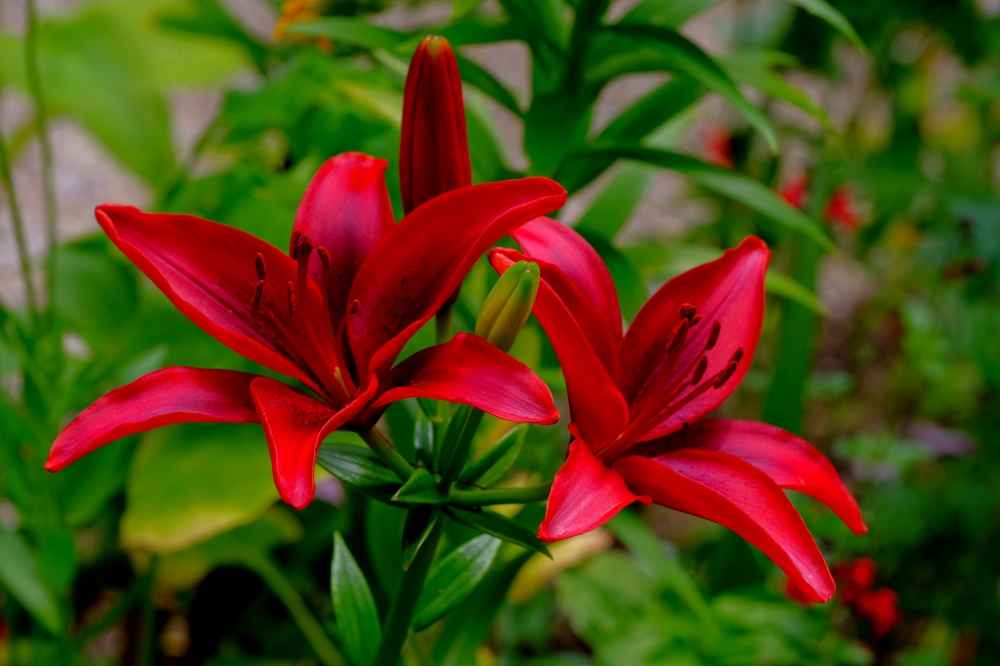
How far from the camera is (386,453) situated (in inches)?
12.8

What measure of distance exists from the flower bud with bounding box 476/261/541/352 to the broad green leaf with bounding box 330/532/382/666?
145 millimetres

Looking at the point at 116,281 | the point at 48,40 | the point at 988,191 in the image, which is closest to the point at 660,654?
the point at 116,281

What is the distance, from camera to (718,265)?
0.38 m

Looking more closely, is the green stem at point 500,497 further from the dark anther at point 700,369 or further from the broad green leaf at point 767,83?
the broad green leaf at point 767,83

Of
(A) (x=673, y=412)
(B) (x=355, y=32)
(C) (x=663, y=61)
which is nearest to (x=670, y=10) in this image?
(C) (x=663, y=61)

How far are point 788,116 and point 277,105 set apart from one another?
1623 mm

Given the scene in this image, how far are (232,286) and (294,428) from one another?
78mm

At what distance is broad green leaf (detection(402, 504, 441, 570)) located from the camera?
327mm

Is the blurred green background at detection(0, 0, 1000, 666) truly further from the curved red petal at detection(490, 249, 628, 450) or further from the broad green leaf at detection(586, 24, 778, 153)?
the curved red petal at detection(490, 249, 628, 450)

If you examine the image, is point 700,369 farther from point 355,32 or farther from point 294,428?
point 355,32

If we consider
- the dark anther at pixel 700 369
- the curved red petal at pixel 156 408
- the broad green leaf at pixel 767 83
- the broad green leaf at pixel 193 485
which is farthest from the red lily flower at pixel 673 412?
the broad green leaf at pixel 193 485

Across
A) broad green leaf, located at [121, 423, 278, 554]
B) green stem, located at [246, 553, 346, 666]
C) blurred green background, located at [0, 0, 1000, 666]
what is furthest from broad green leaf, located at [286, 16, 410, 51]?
green stem, located at [246, 553, 346, 666]

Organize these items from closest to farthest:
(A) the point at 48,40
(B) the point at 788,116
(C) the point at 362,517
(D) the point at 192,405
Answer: (D) the point at 192,405
(C) the point at 362,517
(A) the point at 48,40
(B) the point at 788,116

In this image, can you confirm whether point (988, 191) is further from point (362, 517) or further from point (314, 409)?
point (314, 409)
